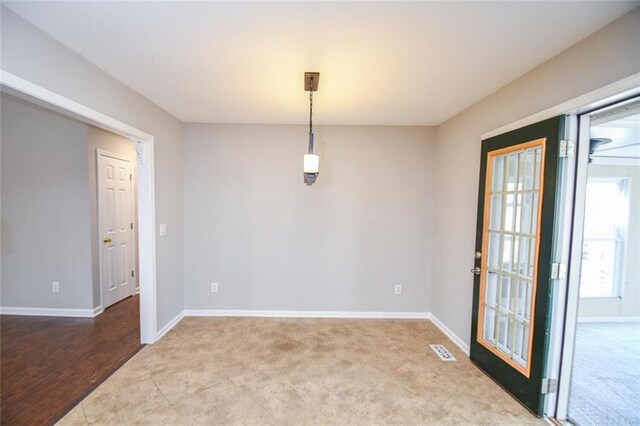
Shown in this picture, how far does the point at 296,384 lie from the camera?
7.26ft

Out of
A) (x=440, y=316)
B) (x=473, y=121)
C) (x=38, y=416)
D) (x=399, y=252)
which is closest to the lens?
(x=38, y=416)

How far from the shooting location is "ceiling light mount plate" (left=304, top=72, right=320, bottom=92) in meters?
2.06

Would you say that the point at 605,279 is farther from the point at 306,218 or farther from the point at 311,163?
the point at 311,163

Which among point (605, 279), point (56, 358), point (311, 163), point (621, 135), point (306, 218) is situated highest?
point (621, 135)

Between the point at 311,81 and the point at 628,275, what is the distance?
15.5ft

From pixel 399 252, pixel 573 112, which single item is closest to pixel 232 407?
pixel 399 252

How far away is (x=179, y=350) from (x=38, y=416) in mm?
1002

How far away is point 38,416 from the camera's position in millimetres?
1828

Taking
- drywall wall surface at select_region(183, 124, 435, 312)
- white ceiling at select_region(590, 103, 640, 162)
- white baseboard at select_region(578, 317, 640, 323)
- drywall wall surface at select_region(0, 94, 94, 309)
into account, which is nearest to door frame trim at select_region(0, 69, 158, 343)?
drywall wall surface at select_region(183, 124, 435, 312)

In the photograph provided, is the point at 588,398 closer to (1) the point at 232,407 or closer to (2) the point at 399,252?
(2) the point at 399,252

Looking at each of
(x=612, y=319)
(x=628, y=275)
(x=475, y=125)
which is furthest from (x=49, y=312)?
(x=628, y=275)

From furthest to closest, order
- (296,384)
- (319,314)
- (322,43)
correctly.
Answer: (319,314)
(296,384)
(322,43)

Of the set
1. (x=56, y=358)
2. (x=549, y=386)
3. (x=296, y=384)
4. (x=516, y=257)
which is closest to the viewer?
(x=549, y=386)

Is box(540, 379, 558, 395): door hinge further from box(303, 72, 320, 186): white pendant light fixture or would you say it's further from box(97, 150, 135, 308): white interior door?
box(97, 150, 135, 308): white interior door
